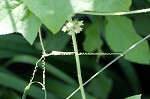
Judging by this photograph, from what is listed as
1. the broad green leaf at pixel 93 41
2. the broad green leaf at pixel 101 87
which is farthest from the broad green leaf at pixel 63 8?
the broad green leaf at pixel 101 87

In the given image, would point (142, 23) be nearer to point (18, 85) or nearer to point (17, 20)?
point (18, 85)

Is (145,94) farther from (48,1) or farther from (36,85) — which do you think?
(48,1)

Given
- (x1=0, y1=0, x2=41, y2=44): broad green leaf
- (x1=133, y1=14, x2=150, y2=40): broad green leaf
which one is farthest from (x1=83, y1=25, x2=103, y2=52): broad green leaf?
(x1=0, y1=0, x2=41, y2=44): broad green leaf

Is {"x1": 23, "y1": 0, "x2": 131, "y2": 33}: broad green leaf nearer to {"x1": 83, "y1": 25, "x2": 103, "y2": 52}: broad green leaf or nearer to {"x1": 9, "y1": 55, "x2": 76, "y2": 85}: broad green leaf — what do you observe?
{"x1": 83, "y1": 25, "x2": 103, "y2": 52}: broad green leaf

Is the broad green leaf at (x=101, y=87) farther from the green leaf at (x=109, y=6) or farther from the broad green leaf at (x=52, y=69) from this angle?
the green leaf at (x=109, y=6)

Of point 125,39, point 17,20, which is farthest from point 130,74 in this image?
point 17,20

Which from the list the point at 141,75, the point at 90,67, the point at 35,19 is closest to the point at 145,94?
the point at 141,75
